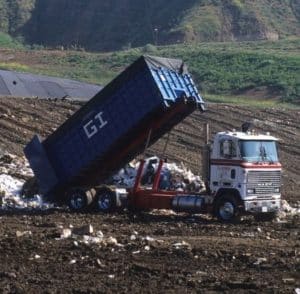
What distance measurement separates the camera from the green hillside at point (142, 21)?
94.8 meters

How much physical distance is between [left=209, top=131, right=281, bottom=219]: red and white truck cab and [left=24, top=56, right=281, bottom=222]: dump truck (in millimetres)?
22

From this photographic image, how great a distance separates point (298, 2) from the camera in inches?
4122

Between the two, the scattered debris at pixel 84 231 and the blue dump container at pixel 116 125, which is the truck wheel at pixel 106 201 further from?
the scattered debris at pixel 84 231

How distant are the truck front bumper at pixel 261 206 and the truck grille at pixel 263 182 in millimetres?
197

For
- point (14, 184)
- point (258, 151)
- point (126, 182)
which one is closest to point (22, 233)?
point (258, 151)

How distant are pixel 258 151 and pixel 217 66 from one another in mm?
49414

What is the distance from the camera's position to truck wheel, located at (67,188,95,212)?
76.4 ft

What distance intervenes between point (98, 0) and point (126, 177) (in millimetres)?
82890

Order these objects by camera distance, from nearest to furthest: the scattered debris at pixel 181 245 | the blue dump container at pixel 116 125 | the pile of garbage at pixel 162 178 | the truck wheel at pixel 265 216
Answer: the scattered debris at pixel 181 245 < the blue dump container at pixel 116 125 < the truck wheel at pixel 265 216 < the pile of garbage at pixel 162 178

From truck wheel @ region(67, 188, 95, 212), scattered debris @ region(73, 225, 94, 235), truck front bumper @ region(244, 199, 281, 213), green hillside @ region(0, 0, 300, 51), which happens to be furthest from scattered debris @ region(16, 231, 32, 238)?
green hillside @ region(0, 0, 300, 51)

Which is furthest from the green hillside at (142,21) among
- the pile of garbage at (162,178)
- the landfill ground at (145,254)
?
the landfill ground at (145,254)

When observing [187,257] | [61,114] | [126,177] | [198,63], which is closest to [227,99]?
[198,63]

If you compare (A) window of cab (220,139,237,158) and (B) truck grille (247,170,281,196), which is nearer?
(B) truck grille (247,170,281,196)

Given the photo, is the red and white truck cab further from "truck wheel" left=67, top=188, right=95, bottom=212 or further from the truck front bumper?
"truck wheel" left=67, top=188, right=95, bottom=212
